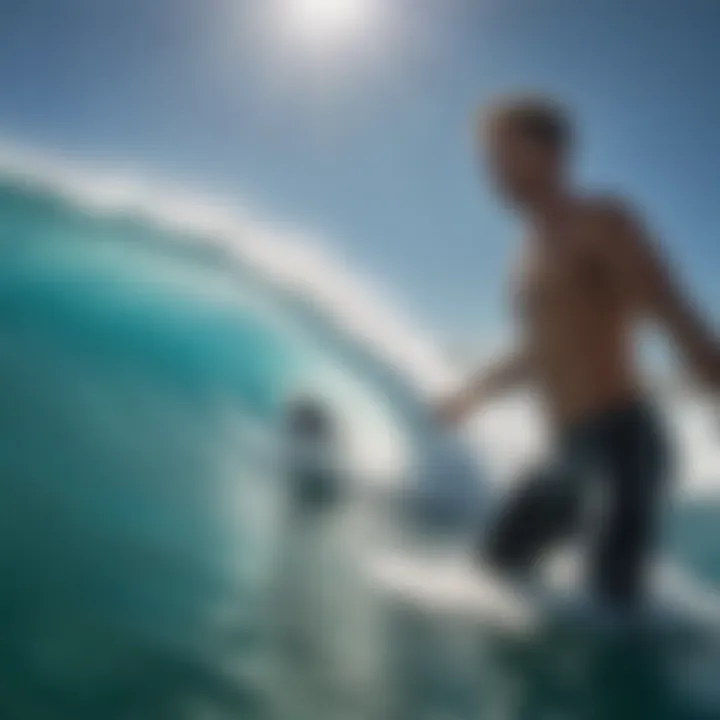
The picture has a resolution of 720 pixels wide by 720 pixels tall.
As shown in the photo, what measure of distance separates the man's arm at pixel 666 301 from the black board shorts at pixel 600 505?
0.25 feet

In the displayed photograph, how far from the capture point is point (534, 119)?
1163 millimetres

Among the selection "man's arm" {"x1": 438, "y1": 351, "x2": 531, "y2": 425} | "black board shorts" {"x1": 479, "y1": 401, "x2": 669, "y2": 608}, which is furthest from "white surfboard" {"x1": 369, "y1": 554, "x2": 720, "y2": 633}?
"man's arm" {"x1": 438, "y1": 351, "x2": 531, "y2": 425}

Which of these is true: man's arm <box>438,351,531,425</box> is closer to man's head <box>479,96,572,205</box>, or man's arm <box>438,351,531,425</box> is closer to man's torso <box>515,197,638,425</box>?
man's torso <box>515,197,638,425</box>

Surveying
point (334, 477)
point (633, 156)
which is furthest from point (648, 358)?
point (334, 477)

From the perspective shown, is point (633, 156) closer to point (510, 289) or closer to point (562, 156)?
point (562, 156)

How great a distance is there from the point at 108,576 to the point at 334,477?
247mm

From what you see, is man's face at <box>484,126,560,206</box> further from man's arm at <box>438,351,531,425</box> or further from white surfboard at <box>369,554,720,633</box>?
white surfboard at <box>369,554,720,633</box>

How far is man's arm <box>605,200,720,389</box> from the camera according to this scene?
3.61 feet

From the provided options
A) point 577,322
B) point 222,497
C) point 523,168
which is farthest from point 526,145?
point 222,497

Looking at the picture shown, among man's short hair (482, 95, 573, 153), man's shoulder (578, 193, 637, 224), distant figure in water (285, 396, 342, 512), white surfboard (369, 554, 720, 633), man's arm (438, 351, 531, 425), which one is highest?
man's short hair (482, 95, 573, 153)

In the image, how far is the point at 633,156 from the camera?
1173 mm

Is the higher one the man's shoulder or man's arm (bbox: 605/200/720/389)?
the man's shoulder

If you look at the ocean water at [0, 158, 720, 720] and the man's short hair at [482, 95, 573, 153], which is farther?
the man's short hair at [482, 95, 573, 153]

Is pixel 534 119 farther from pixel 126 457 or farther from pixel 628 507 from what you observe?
pixel 126 457
